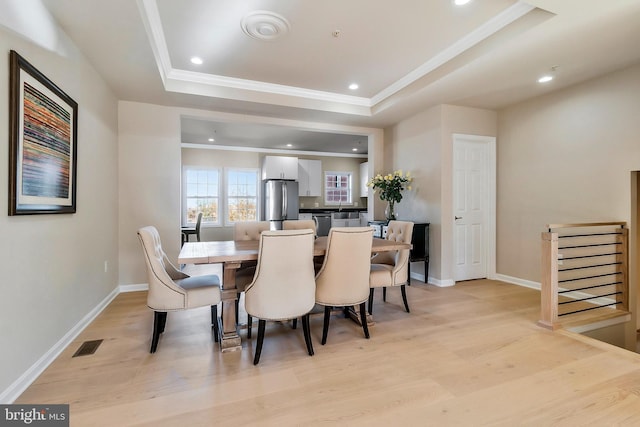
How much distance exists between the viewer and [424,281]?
4.34m

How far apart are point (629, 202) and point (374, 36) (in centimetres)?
308

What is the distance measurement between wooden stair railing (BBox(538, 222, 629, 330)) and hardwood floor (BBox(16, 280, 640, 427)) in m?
0.37

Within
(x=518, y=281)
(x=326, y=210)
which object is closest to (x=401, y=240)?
(x=518, y=281)

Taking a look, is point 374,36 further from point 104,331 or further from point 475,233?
point 104,331

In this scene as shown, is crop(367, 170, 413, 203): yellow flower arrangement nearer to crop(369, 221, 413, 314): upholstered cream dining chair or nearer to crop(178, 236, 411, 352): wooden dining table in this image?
crop(369, 221, 413, 314): upholstered cream dining chair

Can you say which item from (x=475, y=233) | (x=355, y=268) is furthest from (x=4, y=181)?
(x=475, y=233)

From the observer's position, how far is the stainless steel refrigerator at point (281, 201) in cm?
705

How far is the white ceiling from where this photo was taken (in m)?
2.28

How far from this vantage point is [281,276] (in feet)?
6.81

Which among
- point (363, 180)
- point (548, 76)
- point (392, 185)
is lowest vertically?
point (392, 185)

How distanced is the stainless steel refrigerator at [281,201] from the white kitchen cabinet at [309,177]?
0.57 meters

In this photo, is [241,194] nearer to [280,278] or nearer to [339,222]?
[339,222]

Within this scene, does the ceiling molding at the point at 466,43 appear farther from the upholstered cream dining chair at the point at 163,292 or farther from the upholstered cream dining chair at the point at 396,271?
the upholstered cream dining chair at the point at 163,292

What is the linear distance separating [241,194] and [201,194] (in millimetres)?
955
